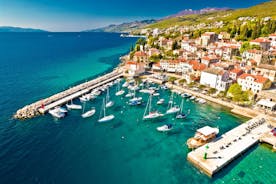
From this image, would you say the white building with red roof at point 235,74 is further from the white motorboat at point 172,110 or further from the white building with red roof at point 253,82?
the white motorboat at point 172,110

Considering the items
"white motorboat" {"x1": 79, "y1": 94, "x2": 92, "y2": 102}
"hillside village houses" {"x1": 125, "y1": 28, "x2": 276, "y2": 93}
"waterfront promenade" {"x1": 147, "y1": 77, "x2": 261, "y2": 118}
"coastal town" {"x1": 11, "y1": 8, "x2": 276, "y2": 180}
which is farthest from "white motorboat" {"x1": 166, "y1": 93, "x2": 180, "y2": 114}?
"white motorboat" {"x1": 79, "y1": 94, "x2": 92, "y2": 102}

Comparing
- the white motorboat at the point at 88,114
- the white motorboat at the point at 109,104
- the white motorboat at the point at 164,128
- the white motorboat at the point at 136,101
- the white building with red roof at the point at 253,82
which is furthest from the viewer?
the white motorboat at the point at 136,101

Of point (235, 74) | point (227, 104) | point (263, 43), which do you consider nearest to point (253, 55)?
point (263, 43)

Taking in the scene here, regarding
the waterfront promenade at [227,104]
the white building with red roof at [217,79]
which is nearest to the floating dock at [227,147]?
the waterfront promenade at [227,104]

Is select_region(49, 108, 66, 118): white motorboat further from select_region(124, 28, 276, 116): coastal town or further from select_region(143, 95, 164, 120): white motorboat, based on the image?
select_region(124, 28, 276, 116): coastal town

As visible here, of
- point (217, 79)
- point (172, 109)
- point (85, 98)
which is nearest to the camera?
point (172, 109)

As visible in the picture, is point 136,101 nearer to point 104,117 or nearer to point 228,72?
point 104,117

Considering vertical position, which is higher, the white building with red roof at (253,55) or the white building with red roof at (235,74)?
the white building with red roof at (253,55)

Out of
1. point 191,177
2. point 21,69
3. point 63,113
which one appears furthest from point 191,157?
point 21,69

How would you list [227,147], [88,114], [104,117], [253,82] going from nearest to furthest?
[227,147] → [104,117] → [88,114] → [253,82]
